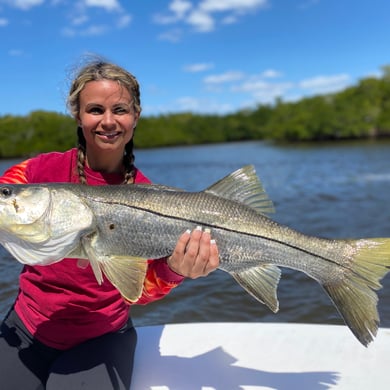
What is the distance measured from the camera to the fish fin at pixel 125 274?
7.93 ft

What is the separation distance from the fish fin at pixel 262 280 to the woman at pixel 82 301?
42 cm

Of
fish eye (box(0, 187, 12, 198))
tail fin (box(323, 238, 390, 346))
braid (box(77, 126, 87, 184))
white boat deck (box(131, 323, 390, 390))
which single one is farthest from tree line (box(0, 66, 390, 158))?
tail fin (box(323, 238, 390, 346))

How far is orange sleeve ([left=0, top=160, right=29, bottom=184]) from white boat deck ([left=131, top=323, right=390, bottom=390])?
170 cm

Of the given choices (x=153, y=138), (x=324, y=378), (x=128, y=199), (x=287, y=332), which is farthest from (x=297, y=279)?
(x=153, y=138)

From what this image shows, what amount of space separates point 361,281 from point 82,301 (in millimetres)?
1693

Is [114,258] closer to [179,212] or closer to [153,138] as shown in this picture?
[179,212]

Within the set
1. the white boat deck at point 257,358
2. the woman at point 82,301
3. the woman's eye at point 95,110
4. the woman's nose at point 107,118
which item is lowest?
the white boat deck at point 257,358

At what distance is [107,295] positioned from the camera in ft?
9.75

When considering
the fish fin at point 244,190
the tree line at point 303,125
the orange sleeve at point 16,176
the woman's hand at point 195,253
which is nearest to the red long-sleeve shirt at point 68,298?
the orange sleeve at point 16,176

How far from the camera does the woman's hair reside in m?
2.87

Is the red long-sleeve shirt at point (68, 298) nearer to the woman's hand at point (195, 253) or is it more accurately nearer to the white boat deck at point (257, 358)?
the woman's hand at point (195, 253)

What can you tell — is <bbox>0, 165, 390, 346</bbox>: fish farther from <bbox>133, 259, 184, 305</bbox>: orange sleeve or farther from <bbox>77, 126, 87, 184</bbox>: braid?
<bbox>77, 126, 87, 184</bbox>: braid

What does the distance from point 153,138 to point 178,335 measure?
121 m

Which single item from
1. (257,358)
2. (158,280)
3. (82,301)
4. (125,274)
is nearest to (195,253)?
(125,274)
